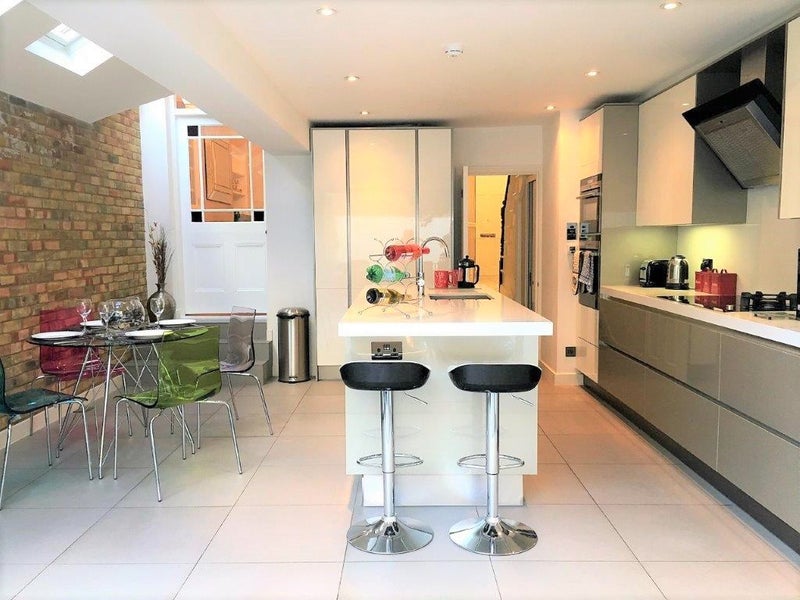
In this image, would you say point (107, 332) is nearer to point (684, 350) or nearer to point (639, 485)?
point (639, 485)

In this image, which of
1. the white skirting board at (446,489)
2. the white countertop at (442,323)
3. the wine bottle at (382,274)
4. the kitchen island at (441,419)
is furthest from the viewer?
the wine bottle at (382,274)

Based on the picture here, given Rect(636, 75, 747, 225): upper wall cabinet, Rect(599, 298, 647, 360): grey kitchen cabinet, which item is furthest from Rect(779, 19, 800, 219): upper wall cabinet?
Rect(599, 298, 647, 360): grey kitchen cabinet

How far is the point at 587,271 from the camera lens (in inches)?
198

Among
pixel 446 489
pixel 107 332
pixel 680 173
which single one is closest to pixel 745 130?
pixel 680 173

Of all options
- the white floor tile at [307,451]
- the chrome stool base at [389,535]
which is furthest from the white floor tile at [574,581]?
the white floor tile at [307,451]

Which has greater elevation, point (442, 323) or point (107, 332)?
point (442, 323)

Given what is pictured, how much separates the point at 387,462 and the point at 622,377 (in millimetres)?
2430

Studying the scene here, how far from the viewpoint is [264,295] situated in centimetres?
655

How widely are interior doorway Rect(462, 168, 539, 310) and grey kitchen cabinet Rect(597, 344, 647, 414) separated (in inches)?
48.0

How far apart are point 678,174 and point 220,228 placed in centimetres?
450

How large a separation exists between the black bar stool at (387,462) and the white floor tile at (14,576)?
1.32 metres

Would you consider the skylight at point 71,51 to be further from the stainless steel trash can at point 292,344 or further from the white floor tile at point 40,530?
the white floor tile at point 40,530

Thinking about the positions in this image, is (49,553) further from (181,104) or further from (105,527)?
(181,104)

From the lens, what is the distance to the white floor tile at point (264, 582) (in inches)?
90.4
